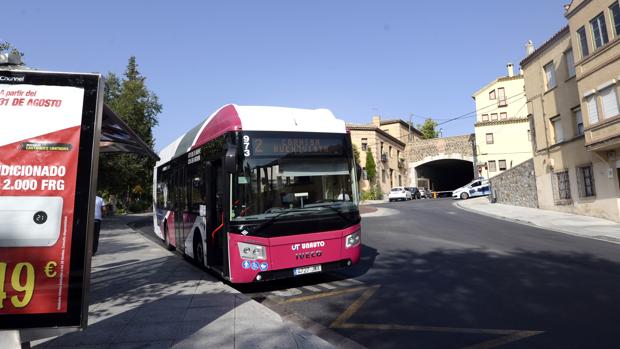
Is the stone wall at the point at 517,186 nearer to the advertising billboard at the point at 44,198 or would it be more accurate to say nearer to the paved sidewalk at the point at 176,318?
the paved sidewalk at the point at 176,318

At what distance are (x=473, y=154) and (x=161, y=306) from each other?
158 ft

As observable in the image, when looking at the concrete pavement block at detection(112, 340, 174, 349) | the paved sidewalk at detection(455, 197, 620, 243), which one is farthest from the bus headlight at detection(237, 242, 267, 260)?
the paved sidewalk at detection(455, 197, 620, 243)

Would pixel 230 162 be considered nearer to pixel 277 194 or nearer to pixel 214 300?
pixel 277 194

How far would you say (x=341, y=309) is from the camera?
19.2 ft

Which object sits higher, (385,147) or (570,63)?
(385,147)

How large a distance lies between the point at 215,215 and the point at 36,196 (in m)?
4.32

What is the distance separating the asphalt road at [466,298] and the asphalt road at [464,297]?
13 mm

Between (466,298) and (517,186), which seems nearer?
(466,298)

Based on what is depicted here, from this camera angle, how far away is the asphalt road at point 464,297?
4590 millimetres

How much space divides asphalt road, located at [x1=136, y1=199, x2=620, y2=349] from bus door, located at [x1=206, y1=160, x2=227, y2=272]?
2.58 feet

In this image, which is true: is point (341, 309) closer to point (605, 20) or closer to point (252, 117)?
point (252, 117)

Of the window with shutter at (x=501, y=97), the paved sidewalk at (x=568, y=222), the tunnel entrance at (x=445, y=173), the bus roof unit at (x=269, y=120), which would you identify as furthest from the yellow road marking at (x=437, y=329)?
the tunnel entrance at (x=445, y=173)

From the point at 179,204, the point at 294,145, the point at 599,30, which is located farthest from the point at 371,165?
the point at 294,145

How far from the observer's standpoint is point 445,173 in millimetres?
64312
